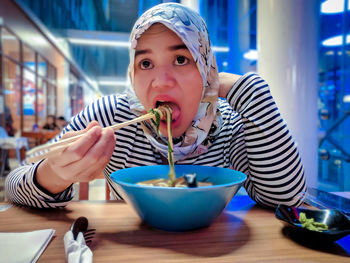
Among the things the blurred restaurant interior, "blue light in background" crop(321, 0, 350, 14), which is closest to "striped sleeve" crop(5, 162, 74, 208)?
the blurred restaurant interior

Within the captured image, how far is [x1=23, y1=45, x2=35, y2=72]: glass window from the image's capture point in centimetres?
859

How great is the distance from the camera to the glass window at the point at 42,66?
1004cm

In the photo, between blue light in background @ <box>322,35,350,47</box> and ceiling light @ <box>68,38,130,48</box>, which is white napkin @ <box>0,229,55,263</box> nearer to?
blue light in background @ <box>322,35,350,47</box>

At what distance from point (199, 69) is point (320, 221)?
0.58m

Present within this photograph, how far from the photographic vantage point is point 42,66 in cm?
1042

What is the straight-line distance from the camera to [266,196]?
90 centimetres

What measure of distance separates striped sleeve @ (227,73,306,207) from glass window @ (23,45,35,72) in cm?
936

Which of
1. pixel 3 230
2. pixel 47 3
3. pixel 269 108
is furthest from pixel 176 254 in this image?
pixel 47 3

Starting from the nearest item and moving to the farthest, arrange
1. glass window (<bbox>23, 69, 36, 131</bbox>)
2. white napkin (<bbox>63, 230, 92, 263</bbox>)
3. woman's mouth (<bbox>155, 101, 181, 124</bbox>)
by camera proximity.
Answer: white napkin (<bbox>63, 230, 92, 263</bbox>), woman's mouth (<bbox>155, 101, 181, 124</bbox>), glass window (<bbox>23, 69, 36, 131</bbox>)

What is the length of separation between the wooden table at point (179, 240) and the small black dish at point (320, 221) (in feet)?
0.09

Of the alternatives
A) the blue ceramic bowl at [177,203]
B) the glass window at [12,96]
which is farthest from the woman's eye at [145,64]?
the glass window at [12,96]

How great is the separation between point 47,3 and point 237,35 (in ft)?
19.7

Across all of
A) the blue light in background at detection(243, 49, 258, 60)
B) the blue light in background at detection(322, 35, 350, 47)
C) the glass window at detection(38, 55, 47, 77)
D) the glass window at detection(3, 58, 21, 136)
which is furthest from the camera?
the glass window at detection(38, 55, 47, 77)

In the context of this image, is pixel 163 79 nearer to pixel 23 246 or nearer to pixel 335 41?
Result: pixel 23 246
